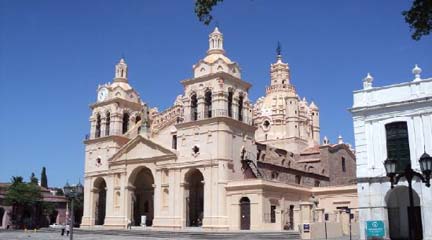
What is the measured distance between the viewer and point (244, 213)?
137 feet

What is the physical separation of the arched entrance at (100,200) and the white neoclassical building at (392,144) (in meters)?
33.9

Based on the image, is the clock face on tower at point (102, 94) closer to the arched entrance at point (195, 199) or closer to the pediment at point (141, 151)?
the pediment at point (141, 151)

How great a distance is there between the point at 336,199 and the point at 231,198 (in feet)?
33.0

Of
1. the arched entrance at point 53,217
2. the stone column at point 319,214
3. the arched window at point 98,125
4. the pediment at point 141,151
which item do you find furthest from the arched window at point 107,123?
the stone column at point 319,214

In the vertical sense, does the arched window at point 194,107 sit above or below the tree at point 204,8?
above

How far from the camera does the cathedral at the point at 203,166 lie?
42.4 meters

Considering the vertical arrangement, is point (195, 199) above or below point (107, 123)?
below

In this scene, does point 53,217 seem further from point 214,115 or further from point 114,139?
point 214,115

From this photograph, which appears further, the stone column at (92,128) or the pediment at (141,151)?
the stone column at (92,128)

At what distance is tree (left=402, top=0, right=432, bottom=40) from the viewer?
11742mm

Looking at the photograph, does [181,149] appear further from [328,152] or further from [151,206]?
[328,152]

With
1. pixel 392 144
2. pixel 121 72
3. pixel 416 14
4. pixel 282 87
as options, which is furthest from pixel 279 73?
pixel 416 14

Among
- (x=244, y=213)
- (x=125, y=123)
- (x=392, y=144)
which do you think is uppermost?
(x=125, y=123)

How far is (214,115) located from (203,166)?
450 centimetres
